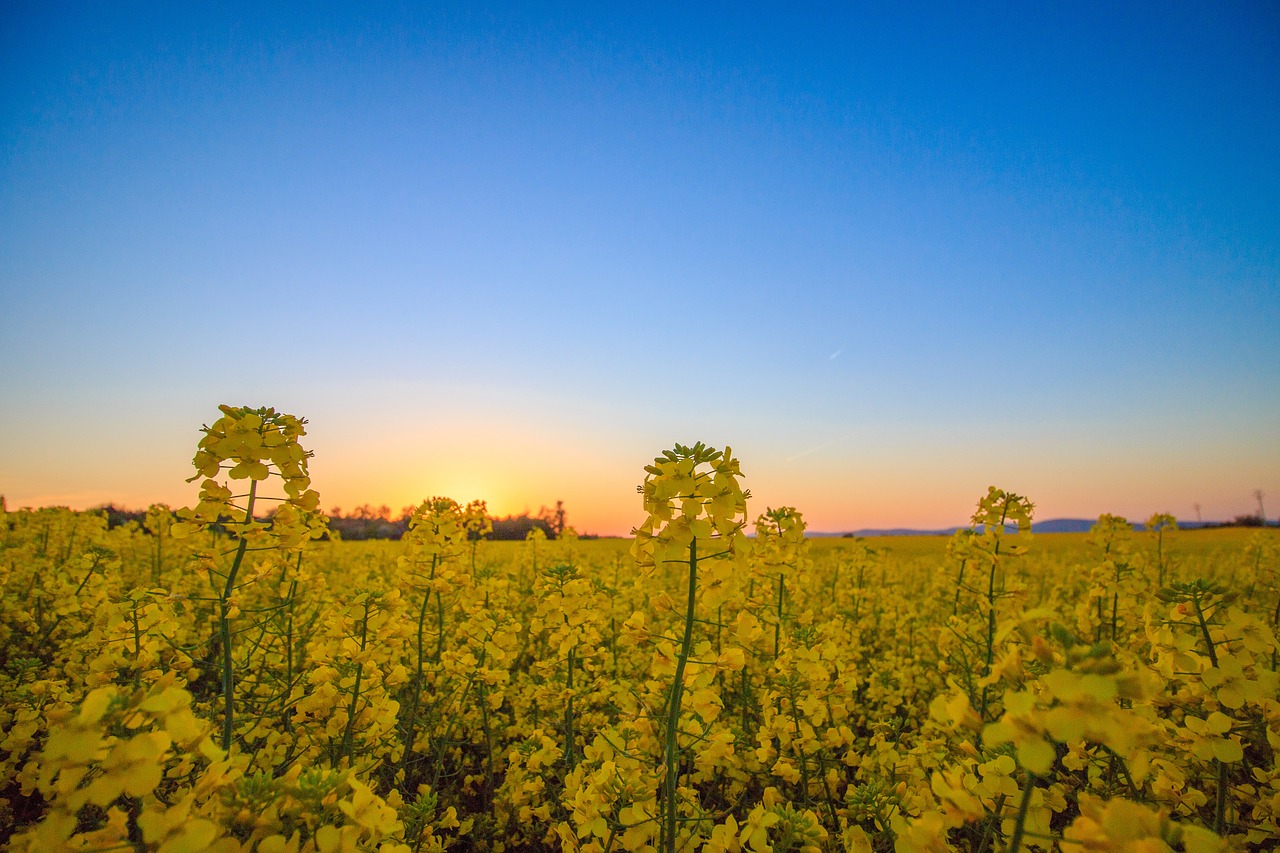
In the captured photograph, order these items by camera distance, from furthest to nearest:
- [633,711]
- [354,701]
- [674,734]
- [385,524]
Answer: [385,524]
[633,711]
[354,701]
[674,734]

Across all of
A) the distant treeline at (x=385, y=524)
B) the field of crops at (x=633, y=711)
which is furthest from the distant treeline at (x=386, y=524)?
the field of crops at (x=633, y=711)

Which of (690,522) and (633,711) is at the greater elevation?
(690,522)

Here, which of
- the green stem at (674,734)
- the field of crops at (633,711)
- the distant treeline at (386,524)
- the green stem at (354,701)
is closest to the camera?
the field of crops at (633,711)

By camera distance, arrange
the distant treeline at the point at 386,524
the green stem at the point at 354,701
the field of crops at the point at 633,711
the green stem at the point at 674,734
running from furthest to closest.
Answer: the distant treeline at the point at 386,524 → the green stem at the point at 354,701 → the green stem at the point at 674,734 → the field of crops at the point at 633,711

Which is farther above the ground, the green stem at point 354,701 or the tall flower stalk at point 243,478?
the tall flower stalk at point 243,478

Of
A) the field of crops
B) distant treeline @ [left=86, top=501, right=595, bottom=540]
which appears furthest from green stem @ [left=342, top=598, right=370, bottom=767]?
distant treeline @ [left=86, top=501, right=595, bottom=540]

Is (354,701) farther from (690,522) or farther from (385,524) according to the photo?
(385,524)

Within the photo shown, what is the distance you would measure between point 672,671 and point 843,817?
1200mm

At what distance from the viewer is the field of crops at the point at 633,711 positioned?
53.8 inches

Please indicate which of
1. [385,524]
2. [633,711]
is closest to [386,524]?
[385,524]

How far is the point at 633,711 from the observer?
3.79 m

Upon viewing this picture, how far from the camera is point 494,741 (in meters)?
5.04

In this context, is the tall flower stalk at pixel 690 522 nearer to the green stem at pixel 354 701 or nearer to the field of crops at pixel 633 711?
the field of crops at pixel 633 711

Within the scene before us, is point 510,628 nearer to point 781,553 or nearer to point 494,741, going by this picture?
point 494,741
